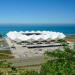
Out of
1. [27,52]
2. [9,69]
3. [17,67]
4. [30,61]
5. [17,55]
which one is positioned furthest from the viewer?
[27,52]

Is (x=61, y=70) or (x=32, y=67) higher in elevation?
(x=61, y=70)

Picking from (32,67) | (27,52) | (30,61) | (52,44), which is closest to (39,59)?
(30,61)

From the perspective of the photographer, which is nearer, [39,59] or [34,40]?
[39,59]

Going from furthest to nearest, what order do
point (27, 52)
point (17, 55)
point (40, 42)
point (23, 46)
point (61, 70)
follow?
point (40, 42)
point (23, 46)
point (27, 52)
point (17, 55)
point (61, 70)

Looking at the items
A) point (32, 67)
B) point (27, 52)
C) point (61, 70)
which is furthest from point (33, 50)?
point (61, 70)

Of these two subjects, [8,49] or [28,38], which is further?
[28,38]

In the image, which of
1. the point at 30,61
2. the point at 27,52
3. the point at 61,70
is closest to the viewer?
the point at 61,70

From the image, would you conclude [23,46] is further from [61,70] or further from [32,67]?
[61,70]

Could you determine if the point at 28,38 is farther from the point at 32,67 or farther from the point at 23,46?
the point at 32,67

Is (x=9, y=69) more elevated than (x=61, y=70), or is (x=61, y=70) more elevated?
(x=61, y=70)
